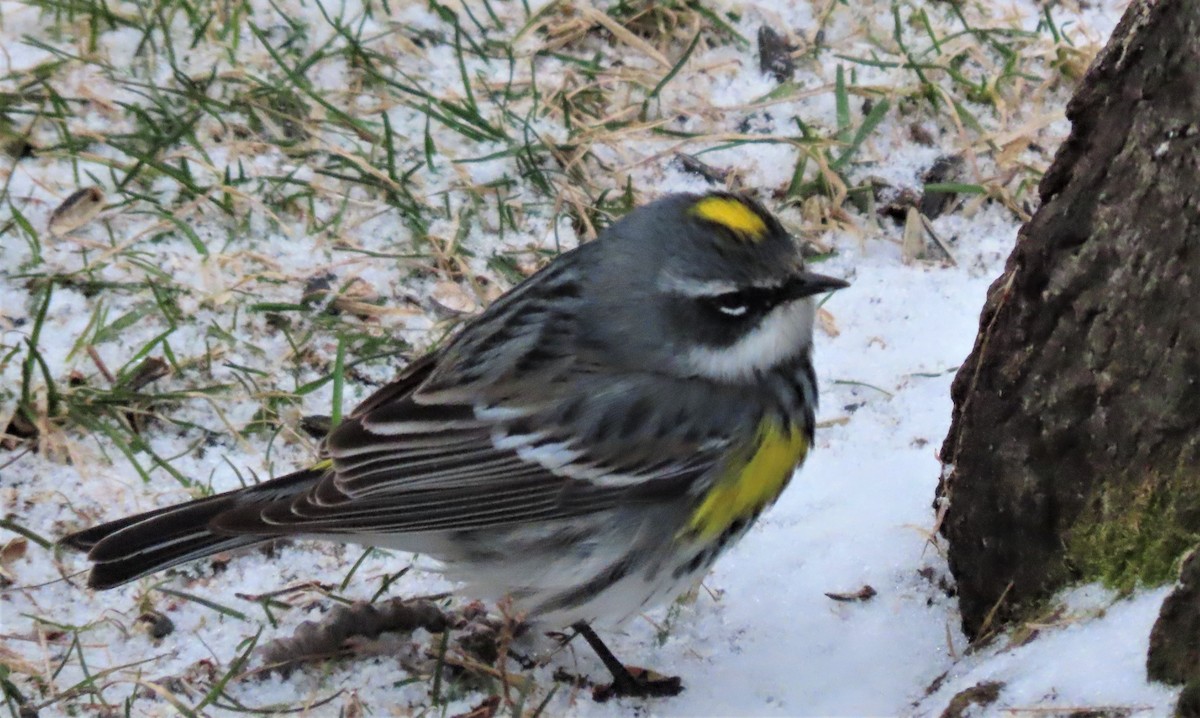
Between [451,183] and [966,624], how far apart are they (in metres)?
2.43

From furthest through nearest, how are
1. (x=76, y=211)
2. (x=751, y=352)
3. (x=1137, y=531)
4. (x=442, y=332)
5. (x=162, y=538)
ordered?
1. (x=76, y=211)
2. (x=442, y=332)
3. (x=751, y=352)
4. (x=162, y=538)
5. (x=1137, y=531)

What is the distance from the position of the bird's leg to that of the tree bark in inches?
29.8

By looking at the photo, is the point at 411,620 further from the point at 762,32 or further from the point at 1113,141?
the point at 762,32

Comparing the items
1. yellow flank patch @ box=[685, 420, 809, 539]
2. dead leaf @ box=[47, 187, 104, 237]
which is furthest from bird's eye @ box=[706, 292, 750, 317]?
dead leaf @ box=[47, 187, 104, 237]

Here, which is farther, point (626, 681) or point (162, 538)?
point (626, 681)

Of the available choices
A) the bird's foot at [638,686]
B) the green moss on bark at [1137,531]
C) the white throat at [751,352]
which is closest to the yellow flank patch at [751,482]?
the white throat at [751,352]

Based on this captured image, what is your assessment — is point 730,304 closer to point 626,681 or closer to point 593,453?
point 593,453

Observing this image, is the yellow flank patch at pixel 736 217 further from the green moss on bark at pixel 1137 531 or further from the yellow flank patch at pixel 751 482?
the green moss on bark at pixel 1137 531

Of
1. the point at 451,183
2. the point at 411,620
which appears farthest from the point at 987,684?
the point at 451,183

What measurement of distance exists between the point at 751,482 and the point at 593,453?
14.9 inches

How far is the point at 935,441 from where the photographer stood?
4.29 meters

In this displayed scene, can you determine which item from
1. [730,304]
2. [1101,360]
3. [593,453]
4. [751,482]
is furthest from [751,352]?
[1101,360]

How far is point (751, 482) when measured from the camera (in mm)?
3508

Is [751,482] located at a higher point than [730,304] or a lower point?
lower
